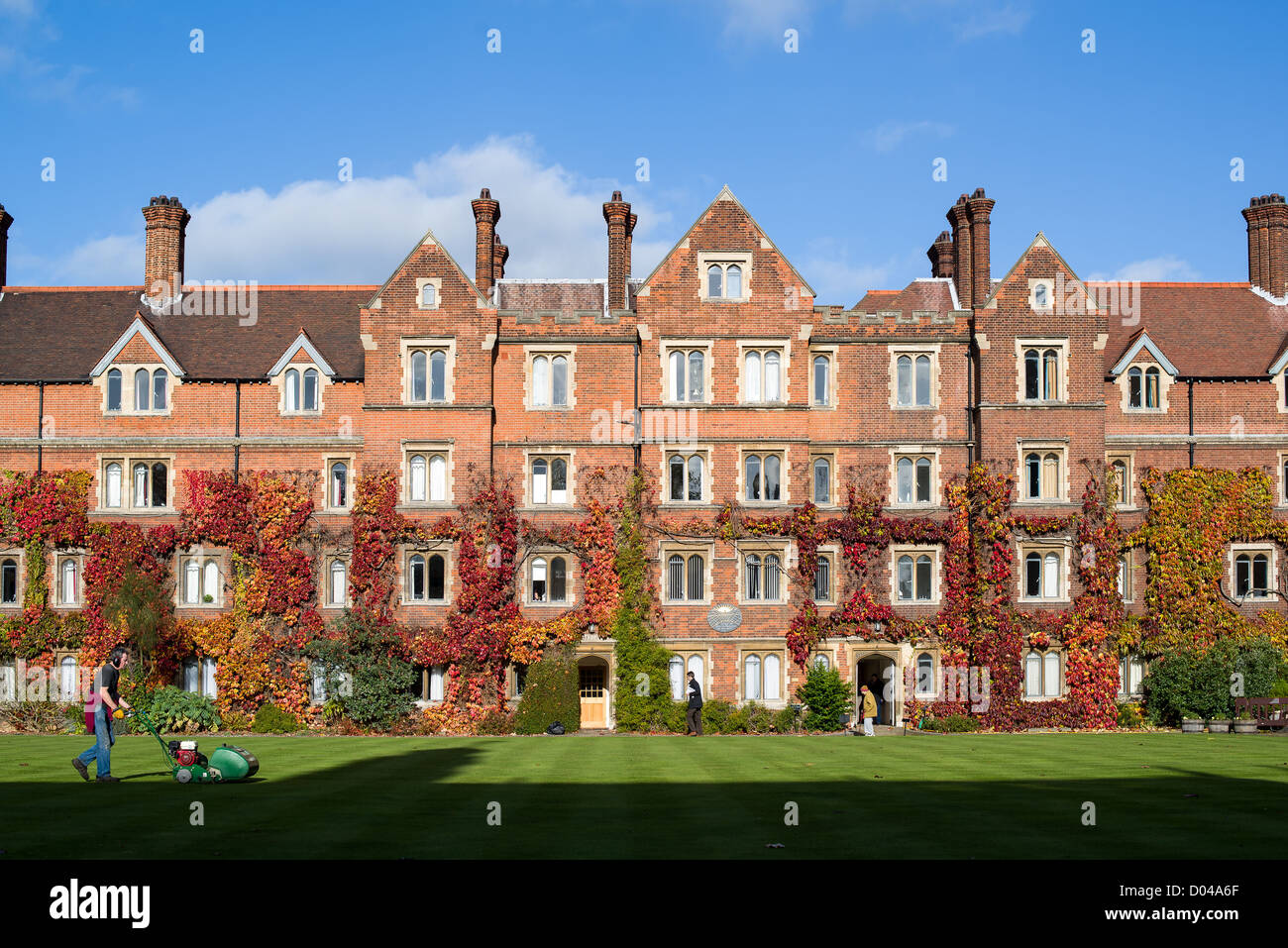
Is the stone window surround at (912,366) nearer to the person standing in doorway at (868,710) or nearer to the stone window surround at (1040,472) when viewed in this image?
the stone window surround at (1040,472)

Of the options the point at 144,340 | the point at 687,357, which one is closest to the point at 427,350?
the point at 687,357

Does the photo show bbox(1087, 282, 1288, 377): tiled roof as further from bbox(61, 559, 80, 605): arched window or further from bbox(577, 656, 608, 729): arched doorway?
bbox(61, 559, 80, 605): arched window

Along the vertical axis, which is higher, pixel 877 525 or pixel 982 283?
pixel 982 283

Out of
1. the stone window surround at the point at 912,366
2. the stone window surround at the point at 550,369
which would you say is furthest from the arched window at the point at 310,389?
the stone window surround at the point at 912,366

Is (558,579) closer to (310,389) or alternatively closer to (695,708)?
(695,708)

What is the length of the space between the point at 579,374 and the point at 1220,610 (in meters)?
20.6

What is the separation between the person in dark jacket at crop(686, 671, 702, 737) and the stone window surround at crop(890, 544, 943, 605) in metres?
7.56

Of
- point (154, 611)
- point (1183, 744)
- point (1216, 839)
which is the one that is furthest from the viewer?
point (154, 611)

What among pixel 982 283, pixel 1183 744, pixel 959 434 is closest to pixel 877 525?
pixel 959 434

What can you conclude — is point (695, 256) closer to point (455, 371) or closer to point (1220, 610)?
point (455, 371)

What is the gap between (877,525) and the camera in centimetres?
3797
